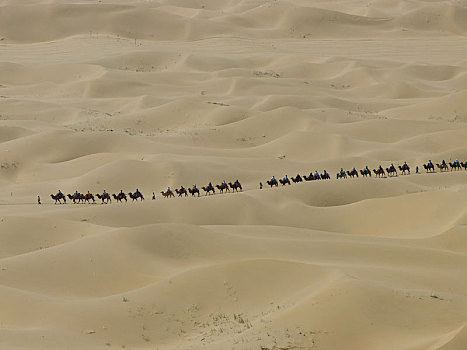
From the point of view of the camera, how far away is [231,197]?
24.3 m

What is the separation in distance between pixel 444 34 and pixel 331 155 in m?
47.1

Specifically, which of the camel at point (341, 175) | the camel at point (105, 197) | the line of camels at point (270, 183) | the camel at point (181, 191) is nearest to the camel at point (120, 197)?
the line of camels at point (270, 183)

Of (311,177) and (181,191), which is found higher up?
(181,191)

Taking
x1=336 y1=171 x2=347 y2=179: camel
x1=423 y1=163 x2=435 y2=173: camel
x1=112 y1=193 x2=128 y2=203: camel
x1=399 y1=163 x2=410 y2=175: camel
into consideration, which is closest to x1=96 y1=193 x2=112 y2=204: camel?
x1=112 y1=193 x2=128 y2=203: camel

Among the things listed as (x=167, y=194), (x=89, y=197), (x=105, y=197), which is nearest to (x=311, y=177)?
(x=167, y=194)

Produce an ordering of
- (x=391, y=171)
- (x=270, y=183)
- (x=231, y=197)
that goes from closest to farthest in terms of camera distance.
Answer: (x=231, y=197), (x=270, y=183), (x=391, y=171)

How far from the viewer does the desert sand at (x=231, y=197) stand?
13.4 metres

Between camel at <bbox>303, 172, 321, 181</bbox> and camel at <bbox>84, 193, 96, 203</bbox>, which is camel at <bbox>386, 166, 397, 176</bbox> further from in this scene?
camel at <bbox>84, 193, 96, 203</bbox>

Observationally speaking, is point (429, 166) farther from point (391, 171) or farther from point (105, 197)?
point (105, 197)

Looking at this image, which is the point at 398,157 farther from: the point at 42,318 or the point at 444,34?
the point at 444,34

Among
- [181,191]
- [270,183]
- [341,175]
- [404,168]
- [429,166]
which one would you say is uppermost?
[181,191]

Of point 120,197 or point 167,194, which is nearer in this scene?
point 120,197

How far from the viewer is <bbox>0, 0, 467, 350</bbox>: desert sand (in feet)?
44.0

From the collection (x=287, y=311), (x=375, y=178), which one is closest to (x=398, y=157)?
(x=375, y=178)
